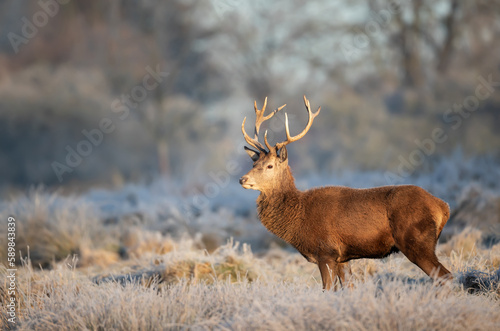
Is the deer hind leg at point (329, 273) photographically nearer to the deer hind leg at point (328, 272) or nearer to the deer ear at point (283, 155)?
the deer hind leg at point (328, 272)

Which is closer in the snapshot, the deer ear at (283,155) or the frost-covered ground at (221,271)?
the frost-covered ground at (221,271)

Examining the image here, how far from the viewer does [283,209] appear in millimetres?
6414

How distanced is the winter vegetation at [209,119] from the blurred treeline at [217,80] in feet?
0.21

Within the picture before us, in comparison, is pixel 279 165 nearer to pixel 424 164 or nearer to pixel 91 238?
pixel 91 238

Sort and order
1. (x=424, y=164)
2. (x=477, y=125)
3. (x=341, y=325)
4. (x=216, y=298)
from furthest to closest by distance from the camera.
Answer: (x=477, y=125) → (x=424, y=164) → (x=216, y=298) → (x=341, y=325)

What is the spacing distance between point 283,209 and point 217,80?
19.6 metres

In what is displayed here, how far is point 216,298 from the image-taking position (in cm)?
511

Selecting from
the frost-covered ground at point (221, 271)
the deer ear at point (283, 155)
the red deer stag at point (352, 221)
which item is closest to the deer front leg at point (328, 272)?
the red deer stag at point (352, 221)

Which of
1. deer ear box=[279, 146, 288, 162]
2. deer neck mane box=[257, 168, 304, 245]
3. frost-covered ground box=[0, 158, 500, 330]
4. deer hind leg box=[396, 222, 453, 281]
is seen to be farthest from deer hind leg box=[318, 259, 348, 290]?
deer ear box=[279, 146, 288, 162]

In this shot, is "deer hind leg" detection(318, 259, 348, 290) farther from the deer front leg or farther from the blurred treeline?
the blurred treeline

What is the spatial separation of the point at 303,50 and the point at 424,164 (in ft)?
36.4

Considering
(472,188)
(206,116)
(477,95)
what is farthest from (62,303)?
(206,116)

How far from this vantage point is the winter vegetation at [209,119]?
423 inches

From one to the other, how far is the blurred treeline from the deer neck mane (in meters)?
12.2
